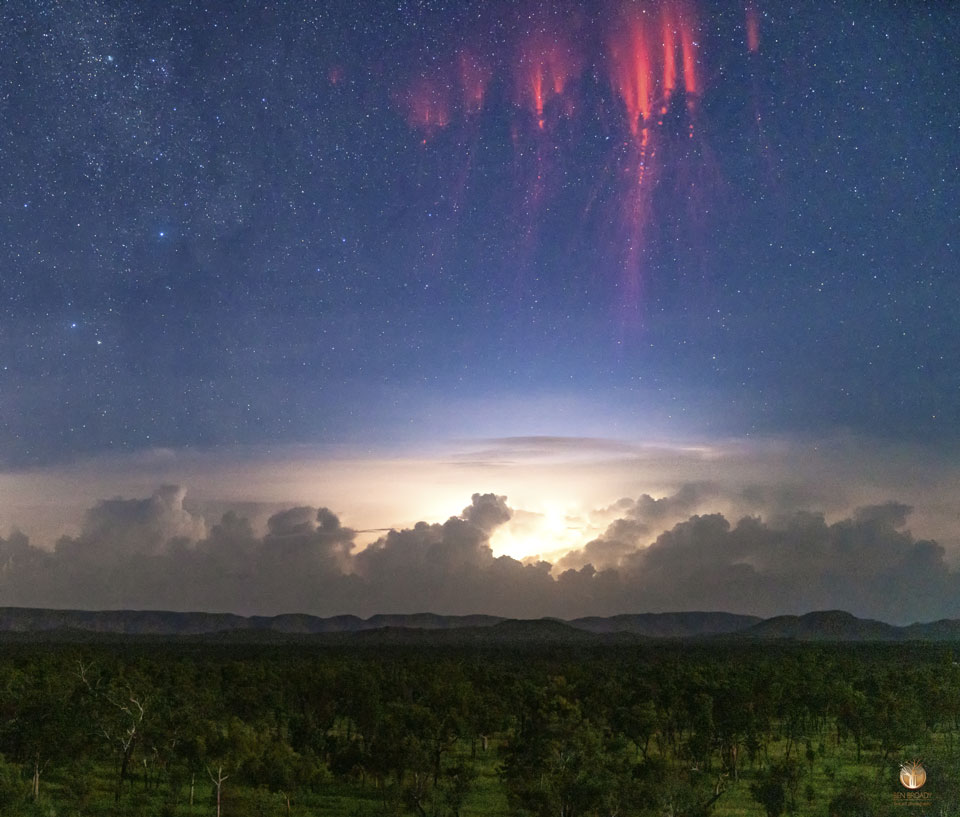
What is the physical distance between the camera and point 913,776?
36469 mm

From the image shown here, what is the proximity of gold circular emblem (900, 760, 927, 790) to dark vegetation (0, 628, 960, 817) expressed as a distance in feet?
2.41

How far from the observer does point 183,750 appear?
143ft

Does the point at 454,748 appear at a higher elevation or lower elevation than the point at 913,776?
lower

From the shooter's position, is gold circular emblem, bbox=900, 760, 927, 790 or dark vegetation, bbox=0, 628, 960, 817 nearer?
gold circular emblem, bbox=900, 760, 927, 790

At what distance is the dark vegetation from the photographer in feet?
124

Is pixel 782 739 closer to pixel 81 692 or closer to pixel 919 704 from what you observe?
pixel 919 704

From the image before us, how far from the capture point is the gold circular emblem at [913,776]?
34888 mm

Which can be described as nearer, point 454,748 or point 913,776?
point 913,776

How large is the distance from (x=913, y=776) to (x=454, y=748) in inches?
1518

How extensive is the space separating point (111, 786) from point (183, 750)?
34.8 ft

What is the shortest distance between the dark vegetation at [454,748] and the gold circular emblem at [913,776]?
733 millimetres

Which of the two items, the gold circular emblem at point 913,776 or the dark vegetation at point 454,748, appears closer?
the gold circular emblem at point 913,776

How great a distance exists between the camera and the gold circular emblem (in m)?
34.9

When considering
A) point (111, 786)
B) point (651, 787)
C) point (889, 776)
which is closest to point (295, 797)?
point (111, 786)
